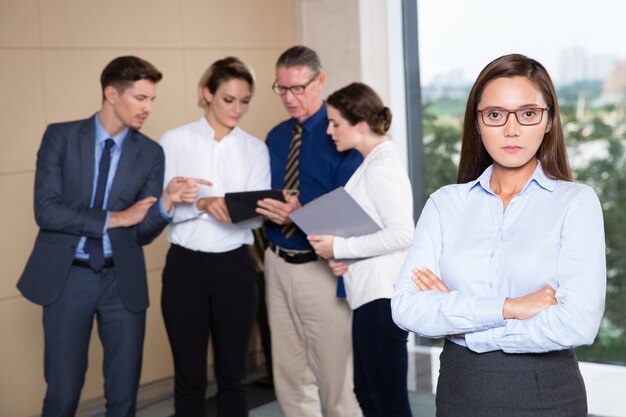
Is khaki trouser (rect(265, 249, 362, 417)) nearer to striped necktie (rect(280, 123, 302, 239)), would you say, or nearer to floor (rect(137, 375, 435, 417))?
striped necktie (rect(280, 123, 302, 239))

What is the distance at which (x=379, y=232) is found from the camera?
355cm

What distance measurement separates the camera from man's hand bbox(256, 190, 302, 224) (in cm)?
388

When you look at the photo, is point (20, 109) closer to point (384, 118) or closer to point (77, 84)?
point (77, 84)

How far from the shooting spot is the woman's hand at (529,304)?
6.88 feet

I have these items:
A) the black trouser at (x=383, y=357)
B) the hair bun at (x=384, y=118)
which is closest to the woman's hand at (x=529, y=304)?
the black trouser at (x=383, y=357)

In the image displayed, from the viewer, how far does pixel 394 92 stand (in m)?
5.70

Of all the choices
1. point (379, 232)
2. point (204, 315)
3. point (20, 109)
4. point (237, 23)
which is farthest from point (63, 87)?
point (379, 232)

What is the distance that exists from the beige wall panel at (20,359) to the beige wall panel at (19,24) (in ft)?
4.41

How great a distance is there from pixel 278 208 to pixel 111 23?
1893mm

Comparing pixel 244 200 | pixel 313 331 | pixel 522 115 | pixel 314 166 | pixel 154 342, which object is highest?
pixel 522 115

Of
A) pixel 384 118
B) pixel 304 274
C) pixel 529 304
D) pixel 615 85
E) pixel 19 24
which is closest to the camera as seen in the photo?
pixel 529 304

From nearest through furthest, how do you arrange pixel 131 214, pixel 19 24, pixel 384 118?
pixel 384 118
pixel 131 214
pixel 19 24

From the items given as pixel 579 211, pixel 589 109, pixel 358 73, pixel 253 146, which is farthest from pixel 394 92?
pixel 579 211

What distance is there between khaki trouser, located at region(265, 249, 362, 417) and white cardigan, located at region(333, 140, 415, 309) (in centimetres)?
35
